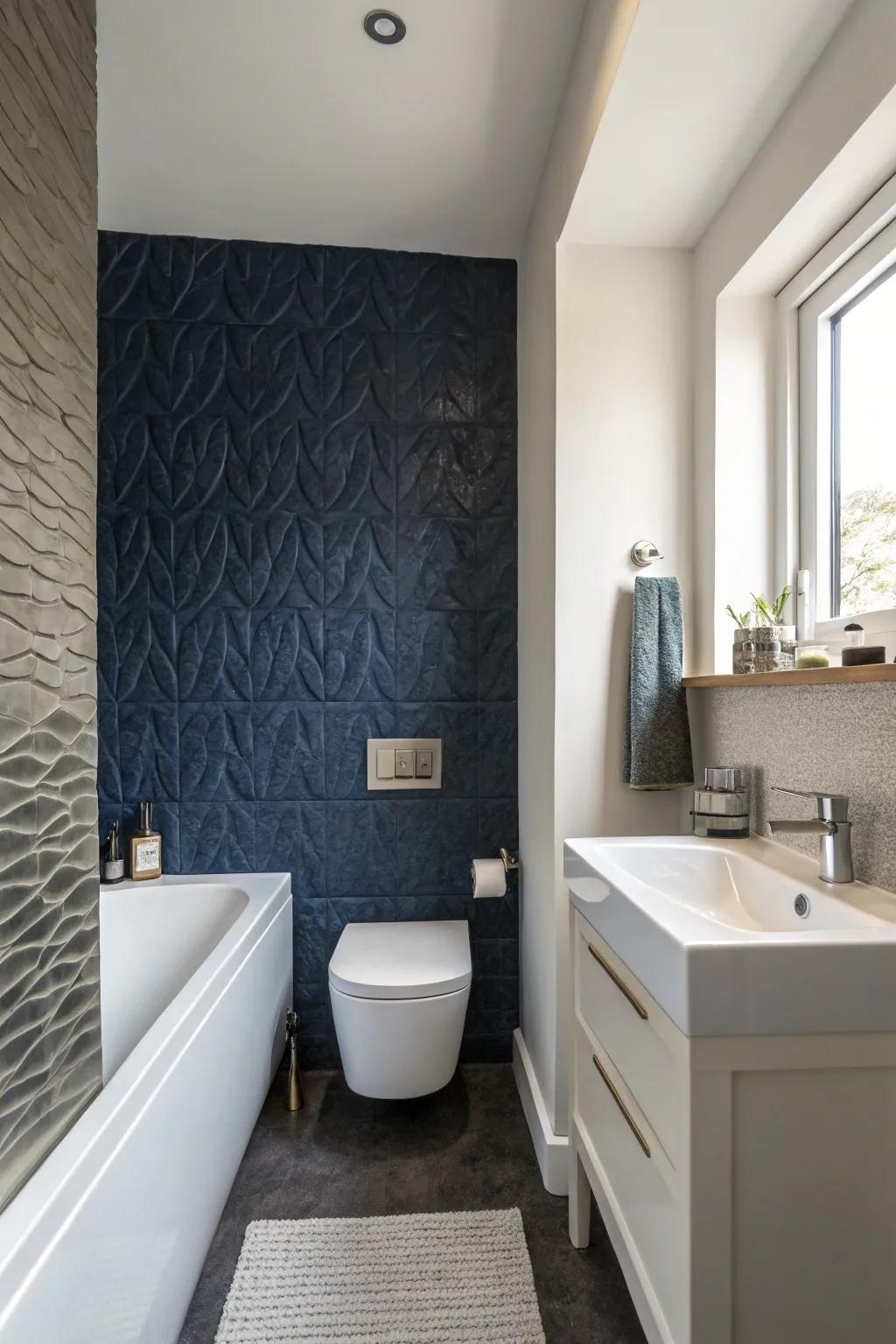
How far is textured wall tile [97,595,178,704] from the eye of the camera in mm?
2141

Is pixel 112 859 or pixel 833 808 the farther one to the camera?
pixel 112 859

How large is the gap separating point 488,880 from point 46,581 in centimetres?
144

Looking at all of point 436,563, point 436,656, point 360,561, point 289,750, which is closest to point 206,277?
point 360,561

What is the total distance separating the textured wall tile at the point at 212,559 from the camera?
84.8 inches

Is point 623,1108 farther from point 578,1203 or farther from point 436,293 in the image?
point 436,293

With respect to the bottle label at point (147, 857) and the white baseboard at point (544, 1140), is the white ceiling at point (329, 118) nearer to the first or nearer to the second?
the bottle label at point (147, 857)

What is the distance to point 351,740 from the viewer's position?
219 cm

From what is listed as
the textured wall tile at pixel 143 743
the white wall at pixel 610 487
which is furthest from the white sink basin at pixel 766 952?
the textured wall tile at pixel 143 743

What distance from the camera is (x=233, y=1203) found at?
162cm

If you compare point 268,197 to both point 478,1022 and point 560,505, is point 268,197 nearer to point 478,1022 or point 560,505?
point 560,505


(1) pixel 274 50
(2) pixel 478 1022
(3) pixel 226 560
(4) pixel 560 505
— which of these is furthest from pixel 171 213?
(2) pixel 478 1022

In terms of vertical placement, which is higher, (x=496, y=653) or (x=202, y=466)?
(x=202, y=466)

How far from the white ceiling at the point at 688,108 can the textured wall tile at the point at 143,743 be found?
1.66 m

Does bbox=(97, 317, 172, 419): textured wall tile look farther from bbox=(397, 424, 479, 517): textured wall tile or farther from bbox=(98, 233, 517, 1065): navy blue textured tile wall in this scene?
bbox=(397, 424, 479, 517): textured wall tile
